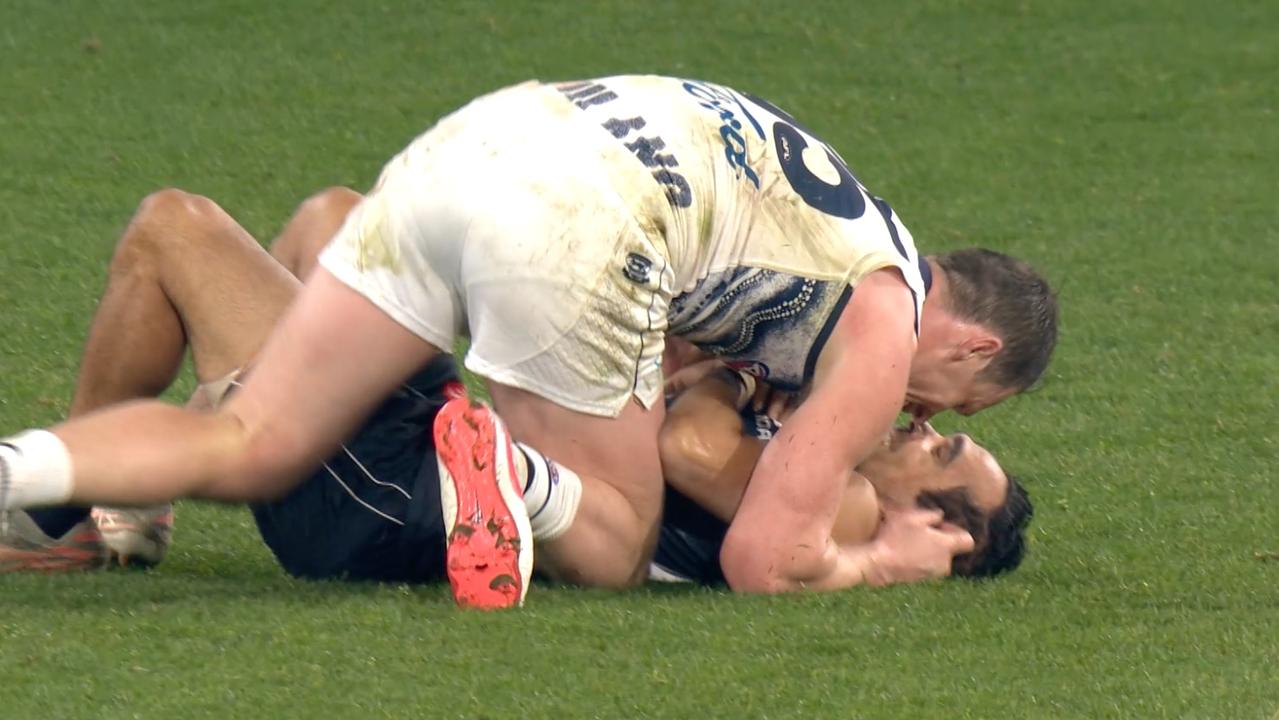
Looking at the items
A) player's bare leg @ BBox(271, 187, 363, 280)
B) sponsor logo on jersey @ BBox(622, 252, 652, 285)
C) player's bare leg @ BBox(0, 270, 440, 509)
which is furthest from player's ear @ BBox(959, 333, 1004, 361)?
player's bare leg @ BBox(271, 187, 363, 280)

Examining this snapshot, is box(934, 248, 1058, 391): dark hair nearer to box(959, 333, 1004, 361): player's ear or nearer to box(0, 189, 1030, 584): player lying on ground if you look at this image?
box(959, 333, 1004, 361): player's ear

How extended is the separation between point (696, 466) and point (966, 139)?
3.83m

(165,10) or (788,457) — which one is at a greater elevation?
(788,457)

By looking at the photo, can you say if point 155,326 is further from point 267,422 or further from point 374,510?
point 374,510

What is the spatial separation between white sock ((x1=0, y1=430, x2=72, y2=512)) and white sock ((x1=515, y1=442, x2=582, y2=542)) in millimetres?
691

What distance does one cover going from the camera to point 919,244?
6.22 m

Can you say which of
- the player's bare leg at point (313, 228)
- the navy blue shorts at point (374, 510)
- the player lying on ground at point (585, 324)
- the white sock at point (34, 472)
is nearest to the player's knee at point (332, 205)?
the player's bare leg at point (313, 228)

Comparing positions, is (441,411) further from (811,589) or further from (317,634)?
(811,589)

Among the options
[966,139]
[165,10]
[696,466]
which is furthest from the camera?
[165,10]

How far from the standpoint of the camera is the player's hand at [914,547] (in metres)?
3.68

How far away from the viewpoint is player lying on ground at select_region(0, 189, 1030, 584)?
356cm

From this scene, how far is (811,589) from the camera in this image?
3557 millimetres

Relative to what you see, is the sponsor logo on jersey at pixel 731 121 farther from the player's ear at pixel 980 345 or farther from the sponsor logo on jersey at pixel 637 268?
the player's ear at pixel 980 345

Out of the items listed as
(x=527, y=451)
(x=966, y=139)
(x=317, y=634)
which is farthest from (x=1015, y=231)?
(x=317, y=634)
